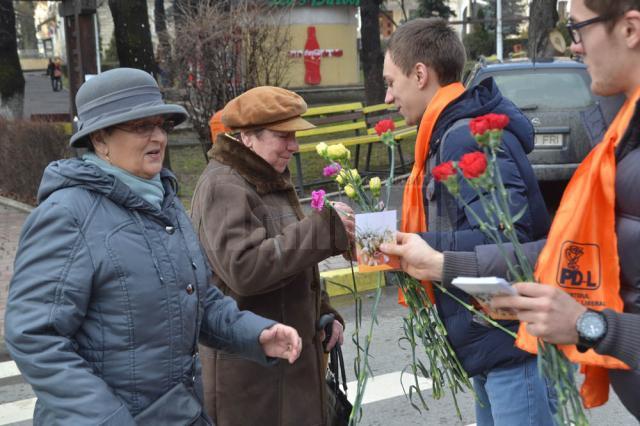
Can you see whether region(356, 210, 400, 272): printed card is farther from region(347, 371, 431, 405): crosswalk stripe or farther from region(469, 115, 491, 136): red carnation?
region(347, 371, 431, 405): crosswalk stripe

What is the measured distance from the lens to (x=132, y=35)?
1295cm

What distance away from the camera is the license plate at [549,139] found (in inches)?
360

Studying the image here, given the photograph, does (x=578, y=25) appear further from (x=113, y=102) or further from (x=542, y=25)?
(x=542, y=25)

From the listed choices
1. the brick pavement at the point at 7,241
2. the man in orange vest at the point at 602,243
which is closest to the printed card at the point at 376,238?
the man in orange vest at the point at 602,243

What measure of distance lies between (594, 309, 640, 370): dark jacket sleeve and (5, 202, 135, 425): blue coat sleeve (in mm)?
1266

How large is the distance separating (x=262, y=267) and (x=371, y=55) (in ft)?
50.1

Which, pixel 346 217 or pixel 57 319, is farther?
pixel 346 217

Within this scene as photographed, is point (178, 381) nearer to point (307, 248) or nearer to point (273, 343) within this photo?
point (273, 343)

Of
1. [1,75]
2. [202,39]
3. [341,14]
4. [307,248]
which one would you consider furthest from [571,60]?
[341,14]

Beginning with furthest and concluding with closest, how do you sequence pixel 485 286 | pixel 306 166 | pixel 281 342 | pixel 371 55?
pixel 371 55 < pixel 306 166 < pixel 281 342 < pixel 485 286

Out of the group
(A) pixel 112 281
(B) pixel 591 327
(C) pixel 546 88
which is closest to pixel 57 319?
(A) pixel 112 281

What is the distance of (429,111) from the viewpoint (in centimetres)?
257

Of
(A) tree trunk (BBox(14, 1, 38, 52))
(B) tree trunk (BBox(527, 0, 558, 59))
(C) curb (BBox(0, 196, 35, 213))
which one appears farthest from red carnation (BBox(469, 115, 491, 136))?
(A) tree trunk (BBox(14, 1, 38, 52))

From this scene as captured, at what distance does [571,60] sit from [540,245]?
8522 millimetres
